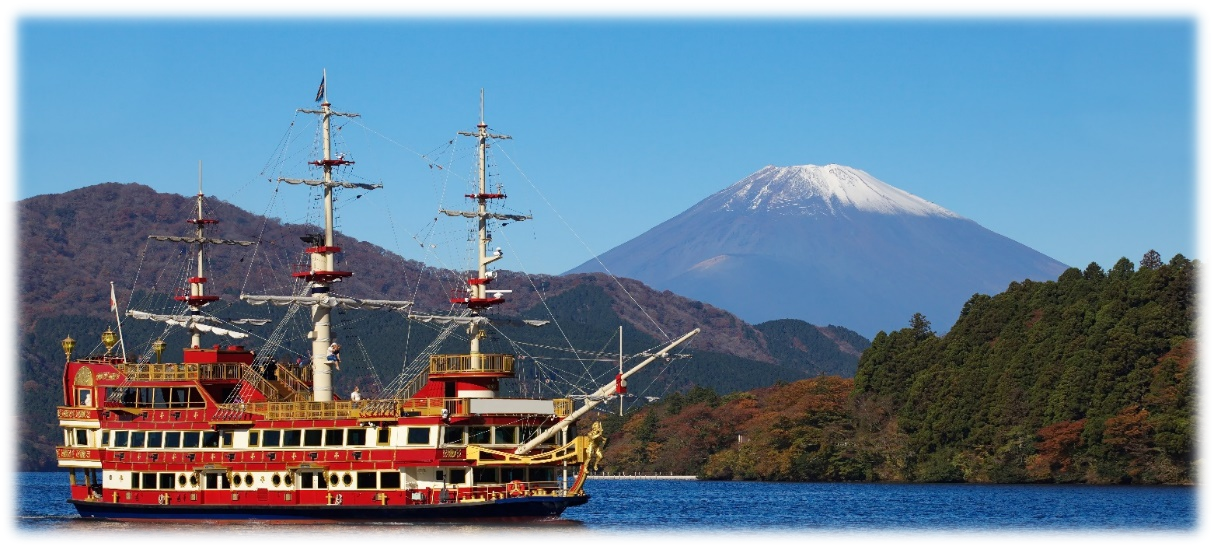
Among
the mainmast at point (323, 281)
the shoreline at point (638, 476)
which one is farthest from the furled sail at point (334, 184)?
the shoreline at point (638, 476)

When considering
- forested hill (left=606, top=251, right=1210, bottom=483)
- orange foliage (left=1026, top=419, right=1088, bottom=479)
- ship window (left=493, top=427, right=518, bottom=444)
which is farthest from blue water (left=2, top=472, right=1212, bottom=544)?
forested hill (left=606, top=251, right=1210, bottom=483)

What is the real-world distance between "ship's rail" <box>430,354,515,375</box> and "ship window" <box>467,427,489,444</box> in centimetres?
195

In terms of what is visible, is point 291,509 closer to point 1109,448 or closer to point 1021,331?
point 1109,448

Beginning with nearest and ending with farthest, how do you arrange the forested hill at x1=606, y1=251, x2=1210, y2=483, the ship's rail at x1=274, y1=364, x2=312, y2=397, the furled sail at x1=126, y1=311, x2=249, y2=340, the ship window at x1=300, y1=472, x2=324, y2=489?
the ship window at x1=300, y1=472, x2=324, y2=489 → the ship's rail at x1=274, y1=364, x2=312, y2=397 → the furled sail at x1=126, y1=311, x2=249, y2=340 → the forested hill at x1=606, y1=251, x2=1210, y2=483

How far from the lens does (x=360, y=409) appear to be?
5850 centimetres

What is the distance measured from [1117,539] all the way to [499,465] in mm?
19863

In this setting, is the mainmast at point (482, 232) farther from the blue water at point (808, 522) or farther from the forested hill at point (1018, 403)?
the forested hill at point (1018, 403)

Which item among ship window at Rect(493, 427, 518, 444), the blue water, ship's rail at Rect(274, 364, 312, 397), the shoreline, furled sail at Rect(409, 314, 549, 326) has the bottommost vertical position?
the blue water

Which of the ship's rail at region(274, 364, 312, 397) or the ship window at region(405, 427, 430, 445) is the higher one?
the ship's rail at region(274, 364, 312, 397)

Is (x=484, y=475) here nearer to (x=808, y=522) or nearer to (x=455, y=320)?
(x=455, y=320)

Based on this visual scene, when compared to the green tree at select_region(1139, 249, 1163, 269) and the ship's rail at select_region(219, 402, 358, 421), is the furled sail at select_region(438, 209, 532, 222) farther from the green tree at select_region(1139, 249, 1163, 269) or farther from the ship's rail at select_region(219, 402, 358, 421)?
the green tree at select_region(1139, 249, 1163, 269)

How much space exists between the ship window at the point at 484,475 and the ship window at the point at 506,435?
0.97 meters

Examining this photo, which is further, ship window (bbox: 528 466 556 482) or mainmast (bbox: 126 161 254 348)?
mainmast (bbox: 126 161 254 348)

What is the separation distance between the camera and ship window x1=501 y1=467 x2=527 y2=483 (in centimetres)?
5834
